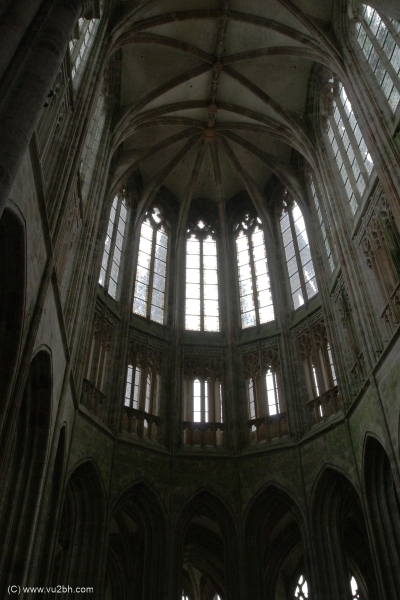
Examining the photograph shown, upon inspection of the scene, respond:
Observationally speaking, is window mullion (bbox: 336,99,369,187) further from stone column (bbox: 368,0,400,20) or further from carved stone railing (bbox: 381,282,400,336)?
stone column (bbox: 368,0,400,20)

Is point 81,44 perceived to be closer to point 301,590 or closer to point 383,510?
point 383,510

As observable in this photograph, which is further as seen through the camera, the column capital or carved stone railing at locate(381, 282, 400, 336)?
carved stone railing at locate(381, 282, 400, 336)

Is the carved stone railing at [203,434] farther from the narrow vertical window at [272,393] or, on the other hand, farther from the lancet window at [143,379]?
the narrow vertical window at [272,393]

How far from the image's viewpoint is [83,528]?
12547mm

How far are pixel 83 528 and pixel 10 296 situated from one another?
7465 millimetres

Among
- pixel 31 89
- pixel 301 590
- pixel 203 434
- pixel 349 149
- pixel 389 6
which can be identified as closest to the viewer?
pixel 31 89

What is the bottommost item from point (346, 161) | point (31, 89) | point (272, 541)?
point (272, 541)

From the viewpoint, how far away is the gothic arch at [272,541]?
42.9 feet

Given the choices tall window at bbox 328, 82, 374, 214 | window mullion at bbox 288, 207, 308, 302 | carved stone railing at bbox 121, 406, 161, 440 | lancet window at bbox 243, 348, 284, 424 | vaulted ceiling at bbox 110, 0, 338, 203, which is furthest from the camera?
window mullion at bbox 288, 207, 308, 302

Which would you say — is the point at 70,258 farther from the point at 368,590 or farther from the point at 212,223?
the point at 368,590

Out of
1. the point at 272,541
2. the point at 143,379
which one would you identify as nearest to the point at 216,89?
the point at 143,379

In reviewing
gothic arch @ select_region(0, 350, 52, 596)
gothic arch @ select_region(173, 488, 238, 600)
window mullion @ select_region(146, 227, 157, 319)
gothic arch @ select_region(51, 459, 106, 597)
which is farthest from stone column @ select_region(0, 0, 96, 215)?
gothic arch @ select_region(173, 488, 238, 600)

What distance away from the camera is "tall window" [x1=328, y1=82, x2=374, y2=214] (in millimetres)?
13422

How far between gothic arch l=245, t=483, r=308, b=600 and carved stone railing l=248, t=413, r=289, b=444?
156 centimetres
